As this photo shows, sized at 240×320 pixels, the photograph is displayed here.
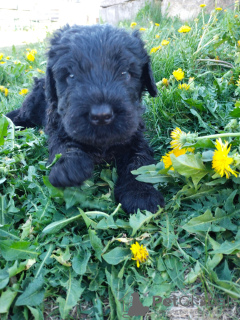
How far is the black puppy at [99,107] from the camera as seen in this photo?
1465 mm

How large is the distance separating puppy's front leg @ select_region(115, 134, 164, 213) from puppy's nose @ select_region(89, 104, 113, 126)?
429 millimetres

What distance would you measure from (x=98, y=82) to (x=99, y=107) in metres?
0.20

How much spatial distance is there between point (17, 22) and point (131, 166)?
25.8 feet

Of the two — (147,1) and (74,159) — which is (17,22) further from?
(74,159)

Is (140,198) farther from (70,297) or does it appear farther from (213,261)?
(70,297)

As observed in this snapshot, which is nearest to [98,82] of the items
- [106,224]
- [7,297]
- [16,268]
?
[106,224]

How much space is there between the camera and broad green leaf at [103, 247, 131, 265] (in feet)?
4.03

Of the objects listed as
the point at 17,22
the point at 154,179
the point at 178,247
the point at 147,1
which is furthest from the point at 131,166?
the point at 17,22

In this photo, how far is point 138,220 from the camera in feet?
4.42

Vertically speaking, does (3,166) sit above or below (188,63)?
below

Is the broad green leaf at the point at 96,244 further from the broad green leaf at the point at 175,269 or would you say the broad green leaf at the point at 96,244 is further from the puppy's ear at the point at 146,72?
the puppy's ear at the point at 146,72

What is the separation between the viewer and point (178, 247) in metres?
1.30

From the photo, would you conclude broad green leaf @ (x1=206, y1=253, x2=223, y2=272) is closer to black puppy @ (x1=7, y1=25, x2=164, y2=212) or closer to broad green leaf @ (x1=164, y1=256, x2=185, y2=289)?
broad green leaf @ (x1=164, y1=256, x2=185, y2=289)

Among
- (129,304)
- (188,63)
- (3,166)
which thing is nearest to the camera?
(129,304)
